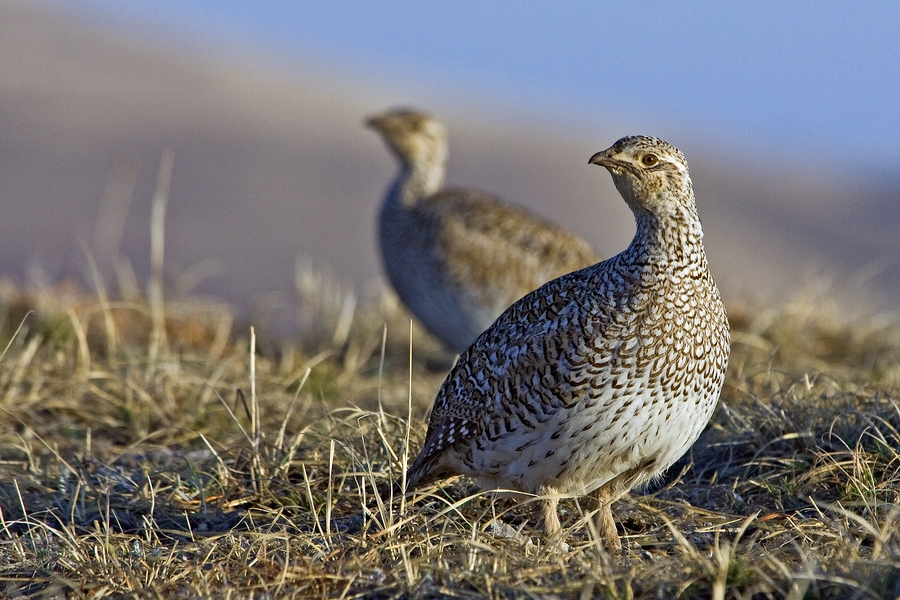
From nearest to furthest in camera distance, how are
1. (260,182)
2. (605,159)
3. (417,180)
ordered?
(605,159)
(417,180)
(260,182)

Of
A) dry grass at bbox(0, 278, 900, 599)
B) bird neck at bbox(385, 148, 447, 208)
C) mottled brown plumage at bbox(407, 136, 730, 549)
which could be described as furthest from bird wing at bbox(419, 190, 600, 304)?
mottled brown plumage at bbox(407, 136, 730, 549)

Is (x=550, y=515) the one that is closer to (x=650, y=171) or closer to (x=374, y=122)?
(x=650, y=171)

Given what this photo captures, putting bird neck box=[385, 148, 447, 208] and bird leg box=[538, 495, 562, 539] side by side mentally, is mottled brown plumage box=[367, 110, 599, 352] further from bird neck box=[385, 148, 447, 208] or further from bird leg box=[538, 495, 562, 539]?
bird leg box=[538, 495, 562, 539]

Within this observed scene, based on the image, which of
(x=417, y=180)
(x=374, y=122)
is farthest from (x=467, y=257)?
(x=374, y=122)

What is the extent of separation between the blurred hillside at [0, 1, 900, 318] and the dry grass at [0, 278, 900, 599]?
11.8 ft

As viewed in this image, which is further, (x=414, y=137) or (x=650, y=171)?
(x=414, y=137)

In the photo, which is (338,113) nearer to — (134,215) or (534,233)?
(134,215)

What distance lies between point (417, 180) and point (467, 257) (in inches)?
49.7

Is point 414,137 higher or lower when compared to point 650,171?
lower

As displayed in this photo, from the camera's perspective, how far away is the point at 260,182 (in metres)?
23.6

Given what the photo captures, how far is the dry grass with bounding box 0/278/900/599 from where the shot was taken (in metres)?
3.11

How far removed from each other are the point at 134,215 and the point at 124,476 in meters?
16.0

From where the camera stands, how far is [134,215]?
19.6m

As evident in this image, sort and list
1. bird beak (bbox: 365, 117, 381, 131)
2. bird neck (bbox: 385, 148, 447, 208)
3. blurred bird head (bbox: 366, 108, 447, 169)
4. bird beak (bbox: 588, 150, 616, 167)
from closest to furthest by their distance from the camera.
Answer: bird beak (bbox: 588, 150, 616, 167), bird neck (bbox: 385, 148, 447, 208), blurred bird head (bbox: 366, 108, 447, 169), bird beak (bbox: 365, 117, 381, 131)
